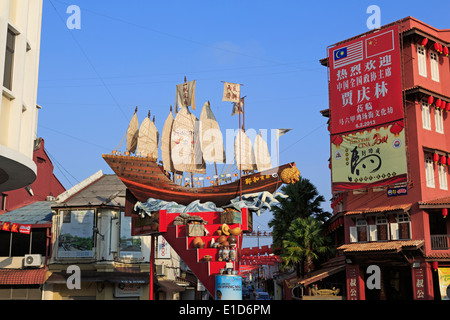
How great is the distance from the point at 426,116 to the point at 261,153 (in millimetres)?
13909

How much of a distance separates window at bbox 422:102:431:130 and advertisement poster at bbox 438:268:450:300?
10.3 m

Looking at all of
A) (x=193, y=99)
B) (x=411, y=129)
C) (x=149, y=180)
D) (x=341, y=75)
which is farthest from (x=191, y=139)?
(x=411, y=129)

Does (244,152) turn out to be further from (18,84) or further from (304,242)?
(18,84)

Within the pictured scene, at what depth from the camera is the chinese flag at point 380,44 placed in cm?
4088

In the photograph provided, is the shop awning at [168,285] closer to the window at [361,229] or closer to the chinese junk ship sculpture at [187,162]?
the chinese junk ship sculpture at [187,162]

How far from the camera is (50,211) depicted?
47688 millimetres

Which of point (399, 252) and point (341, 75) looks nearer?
point (399, 252)

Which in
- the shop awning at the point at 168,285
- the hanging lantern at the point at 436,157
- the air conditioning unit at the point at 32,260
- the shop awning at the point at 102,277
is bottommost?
the shop awning at the point at 168,285

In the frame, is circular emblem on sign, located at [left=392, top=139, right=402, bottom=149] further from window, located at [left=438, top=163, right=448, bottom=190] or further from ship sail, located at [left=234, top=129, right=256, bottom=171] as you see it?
ship sail, located at [left=234, top=129, right=256, bottom=171]

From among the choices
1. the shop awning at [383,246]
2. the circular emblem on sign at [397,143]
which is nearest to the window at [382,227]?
the shop awning at [383,246]

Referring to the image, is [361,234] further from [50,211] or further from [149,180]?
[50,211]

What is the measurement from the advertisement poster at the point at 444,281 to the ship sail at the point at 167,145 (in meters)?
23.4

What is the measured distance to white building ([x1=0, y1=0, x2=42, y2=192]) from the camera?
1973cm

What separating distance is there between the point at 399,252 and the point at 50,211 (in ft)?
94.8
